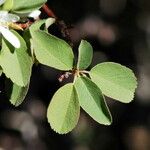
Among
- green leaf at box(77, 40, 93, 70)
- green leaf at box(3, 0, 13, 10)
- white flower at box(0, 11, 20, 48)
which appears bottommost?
green leaf at box(77, 40, 93, 70)

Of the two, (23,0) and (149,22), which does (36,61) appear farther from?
(149,22)

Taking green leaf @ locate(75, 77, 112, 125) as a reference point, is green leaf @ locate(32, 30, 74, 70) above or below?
above

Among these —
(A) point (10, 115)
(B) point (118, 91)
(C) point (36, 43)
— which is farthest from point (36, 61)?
(A) point (10, 115)

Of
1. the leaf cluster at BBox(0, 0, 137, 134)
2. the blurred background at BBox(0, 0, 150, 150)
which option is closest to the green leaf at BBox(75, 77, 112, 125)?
the leaf cluster at BBox(0, 0, 137, 134)

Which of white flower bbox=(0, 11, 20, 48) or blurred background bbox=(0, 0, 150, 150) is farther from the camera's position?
blurred background bbox=(0, 0, 150, 150)

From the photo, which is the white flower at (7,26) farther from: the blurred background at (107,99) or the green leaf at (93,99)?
the blurred background at (107,99)

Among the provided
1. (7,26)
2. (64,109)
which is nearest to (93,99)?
Result: (64,109)

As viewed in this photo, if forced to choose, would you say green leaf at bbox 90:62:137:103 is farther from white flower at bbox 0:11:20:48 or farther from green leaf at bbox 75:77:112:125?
white flower at bbox 0:11:20:48
